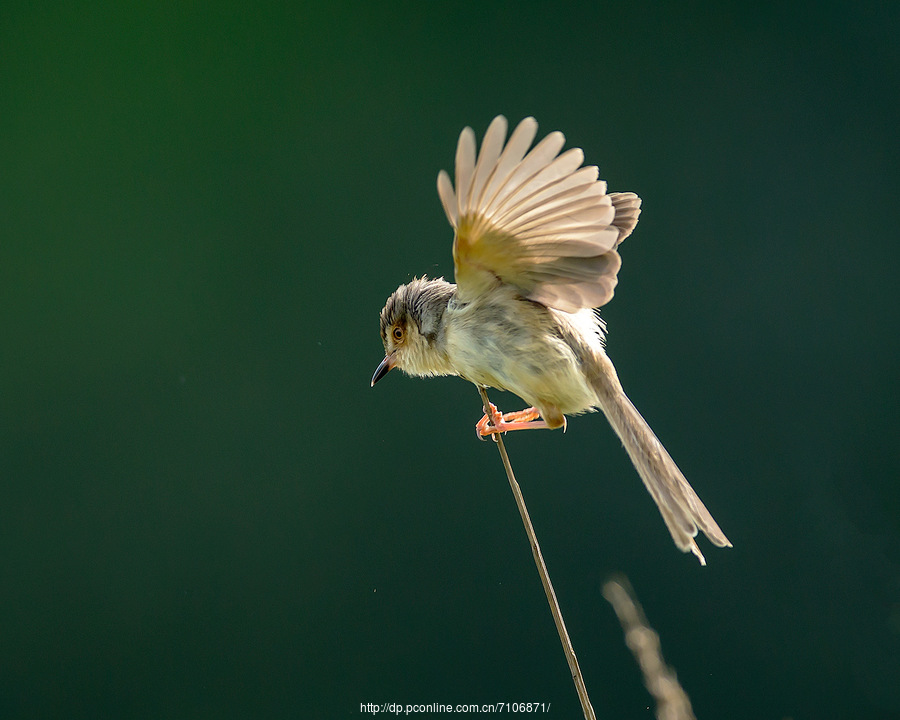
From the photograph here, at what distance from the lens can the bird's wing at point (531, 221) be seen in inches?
61.1

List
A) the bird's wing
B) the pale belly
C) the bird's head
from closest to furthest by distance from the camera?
1. the bird's wing
2. the pale belly
3. the bird's head

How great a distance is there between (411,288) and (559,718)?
2267 millimetres

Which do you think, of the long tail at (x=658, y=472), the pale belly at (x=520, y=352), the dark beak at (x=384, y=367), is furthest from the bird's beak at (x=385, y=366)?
the long tail at (x=658, y=472)

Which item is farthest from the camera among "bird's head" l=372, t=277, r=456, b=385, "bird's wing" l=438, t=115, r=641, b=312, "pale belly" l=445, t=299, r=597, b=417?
"bird's head" l=372, t=277, r=456, b=385

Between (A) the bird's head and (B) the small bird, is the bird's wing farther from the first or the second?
(A) the bird's head

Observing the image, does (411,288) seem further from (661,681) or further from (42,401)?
(42,401)

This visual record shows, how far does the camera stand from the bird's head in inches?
82.7

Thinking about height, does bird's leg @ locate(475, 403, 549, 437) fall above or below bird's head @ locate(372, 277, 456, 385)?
below

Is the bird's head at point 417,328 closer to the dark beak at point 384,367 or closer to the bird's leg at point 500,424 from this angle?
the dark beak at point 384,367

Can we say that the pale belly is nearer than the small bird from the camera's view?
No

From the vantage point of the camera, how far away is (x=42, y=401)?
373 cm

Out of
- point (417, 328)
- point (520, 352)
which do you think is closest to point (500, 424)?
point (520, 352)

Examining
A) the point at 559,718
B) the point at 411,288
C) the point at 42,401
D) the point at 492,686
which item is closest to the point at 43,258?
the point at 42,401

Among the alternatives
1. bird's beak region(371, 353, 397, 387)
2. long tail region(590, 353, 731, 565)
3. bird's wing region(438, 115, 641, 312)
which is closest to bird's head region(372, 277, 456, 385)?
bird's beak region(371, 353, 397, 387)
